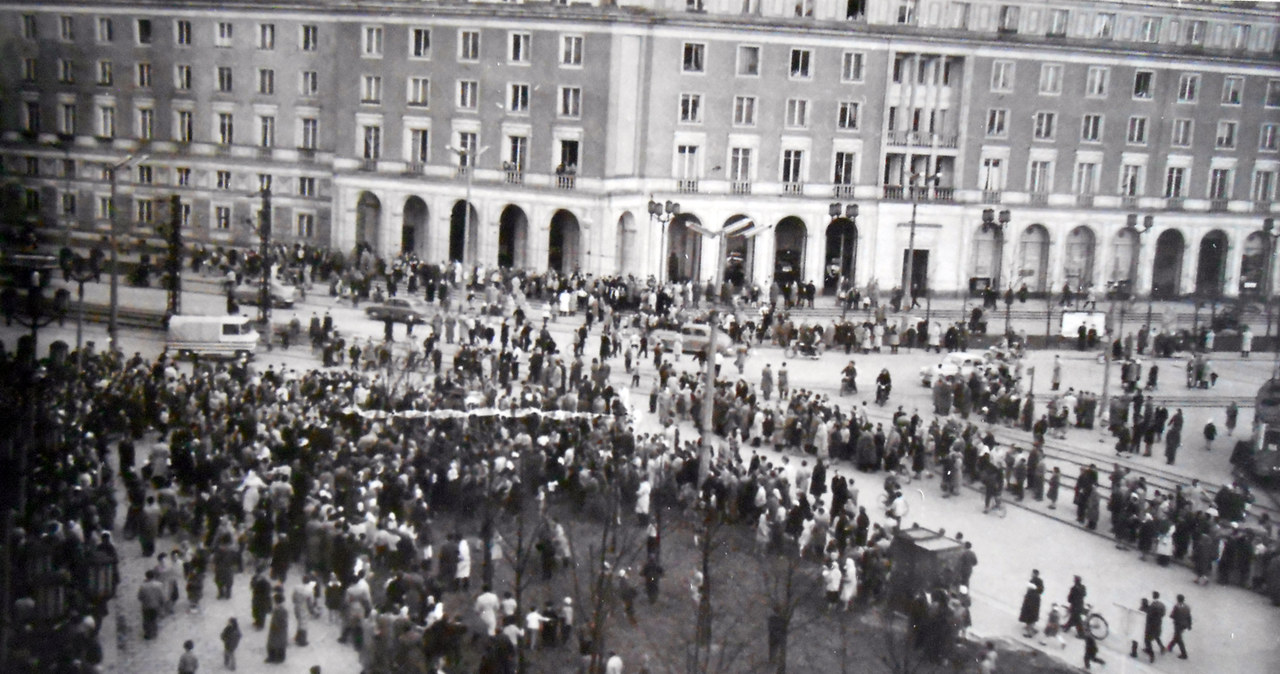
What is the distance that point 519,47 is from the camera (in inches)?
2124

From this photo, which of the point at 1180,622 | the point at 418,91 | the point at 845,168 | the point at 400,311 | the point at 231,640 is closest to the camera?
the point at 231,640

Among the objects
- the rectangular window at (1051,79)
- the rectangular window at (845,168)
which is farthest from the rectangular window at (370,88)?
the rectangular window at (1051,79)

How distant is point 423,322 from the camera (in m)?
40.9

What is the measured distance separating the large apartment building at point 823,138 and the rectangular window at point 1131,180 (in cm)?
10

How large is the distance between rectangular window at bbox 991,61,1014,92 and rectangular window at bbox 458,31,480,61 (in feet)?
85.0

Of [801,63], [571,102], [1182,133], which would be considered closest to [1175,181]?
[1182,133]

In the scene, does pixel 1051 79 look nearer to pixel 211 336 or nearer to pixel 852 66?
pixel 852 66

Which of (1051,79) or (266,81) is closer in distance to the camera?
(266,81)

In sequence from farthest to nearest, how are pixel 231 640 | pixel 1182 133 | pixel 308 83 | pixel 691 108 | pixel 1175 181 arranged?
pixel 691 108 < pixel 1175 181 < pixel 1182 133 < pixel 308 83 < pixel 231 640

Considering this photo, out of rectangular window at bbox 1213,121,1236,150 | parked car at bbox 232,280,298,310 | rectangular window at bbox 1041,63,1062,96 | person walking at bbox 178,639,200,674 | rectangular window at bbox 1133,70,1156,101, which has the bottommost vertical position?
person walking at bbox 178,639,200,674

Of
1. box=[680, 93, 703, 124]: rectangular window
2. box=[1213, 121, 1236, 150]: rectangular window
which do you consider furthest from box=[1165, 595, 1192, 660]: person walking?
box=[680, 93, 703, 124]: rectangular window

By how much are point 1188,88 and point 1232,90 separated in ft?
10.4

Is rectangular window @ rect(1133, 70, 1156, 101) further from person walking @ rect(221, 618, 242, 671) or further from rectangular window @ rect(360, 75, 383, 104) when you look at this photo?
person walking @ rect(221, 618, 242, 671)

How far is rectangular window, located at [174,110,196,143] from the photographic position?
25.1 metres
